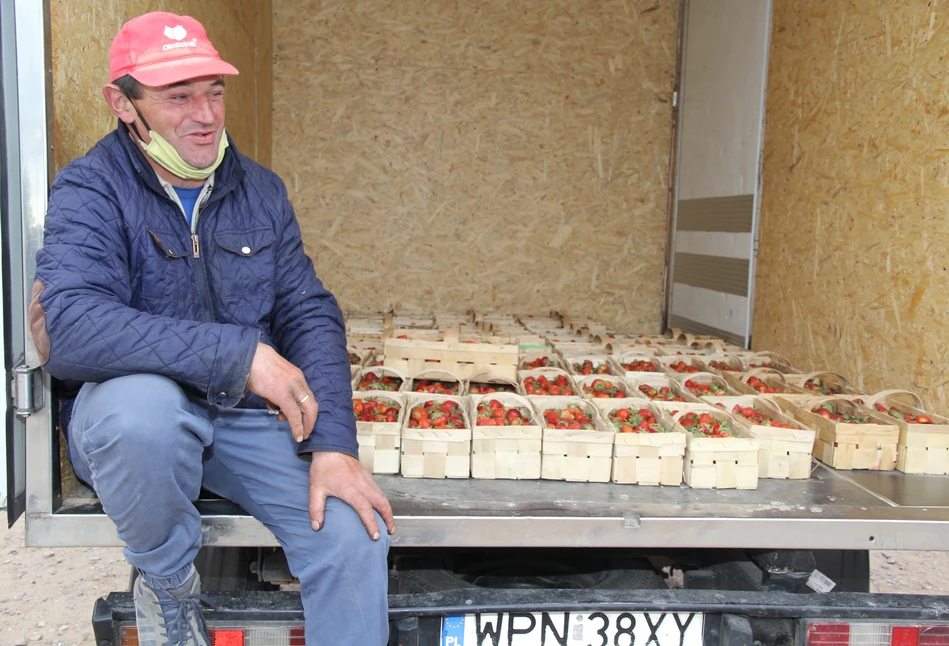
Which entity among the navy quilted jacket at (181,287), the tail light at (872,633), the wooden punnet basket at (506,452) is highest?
the navy quilted jacket at (181,287)

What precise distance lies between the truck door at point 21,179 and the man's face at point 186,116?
0.25 metres

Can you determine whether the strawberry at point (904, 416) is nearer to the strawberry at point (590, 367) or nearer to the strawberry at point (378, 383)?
the strawberry at point (590, 367)

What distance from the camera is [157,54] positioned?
83.2 inches

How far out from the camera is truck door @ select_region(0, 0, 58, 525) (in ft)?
6.42

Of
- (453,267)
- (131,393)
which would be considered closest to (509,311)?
(453,267)

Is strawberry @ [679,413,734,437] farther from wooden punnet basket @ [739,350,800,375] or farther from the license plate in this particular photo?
wooden punnet basket @ [739,350,800,375]

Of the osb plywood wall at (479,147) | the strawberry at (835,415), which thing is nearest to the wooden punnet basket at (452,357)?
the strawberry at (835,415)

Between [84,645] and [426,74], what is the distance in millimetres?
4853

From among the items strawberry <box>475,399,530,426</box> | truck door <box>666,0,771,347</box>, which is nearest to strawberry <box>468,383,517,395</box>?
strawberry <box>475,399,530,426</box>

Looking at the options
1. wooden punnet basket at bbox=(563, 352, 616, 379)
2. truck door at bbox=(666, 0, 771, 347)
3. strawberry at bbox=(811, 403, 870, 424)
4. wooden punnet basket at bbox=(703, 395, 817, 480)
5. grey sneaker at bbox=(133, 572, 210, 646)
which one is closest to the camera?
grey sneaker at bbox=(133, 572, 210, 646)

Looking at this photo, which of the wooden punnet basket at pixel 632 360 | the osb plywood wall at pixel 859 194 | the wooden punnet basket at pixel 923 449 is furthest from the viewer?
the wooden punnet basket at pixel 632 360

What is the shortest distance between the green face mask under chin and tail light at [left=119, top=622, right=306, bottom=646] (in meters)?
1.15

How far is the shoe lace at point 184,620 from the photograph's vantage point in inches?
76.8

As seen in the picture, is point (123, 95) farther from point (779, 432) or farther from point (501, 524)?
point (779, 432)
